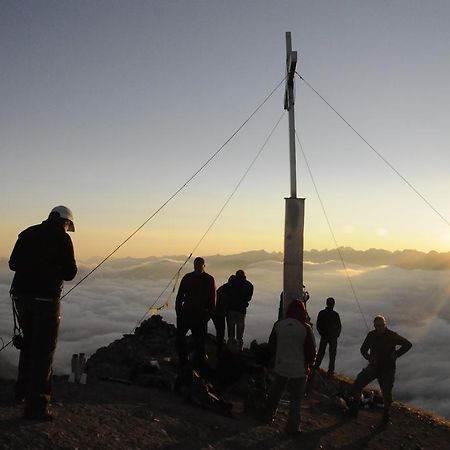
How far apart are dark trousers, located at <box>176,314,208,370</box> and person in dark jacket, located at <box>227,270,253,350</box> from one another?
4.18m

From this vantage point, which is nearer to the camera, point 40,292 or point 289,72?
point 40,292

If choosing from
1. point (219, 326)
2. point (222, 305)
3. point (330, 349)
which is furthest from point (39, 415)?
point (330, 349)

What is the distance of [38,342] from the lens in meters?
6.21

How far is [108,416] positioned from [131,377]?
10.2ft

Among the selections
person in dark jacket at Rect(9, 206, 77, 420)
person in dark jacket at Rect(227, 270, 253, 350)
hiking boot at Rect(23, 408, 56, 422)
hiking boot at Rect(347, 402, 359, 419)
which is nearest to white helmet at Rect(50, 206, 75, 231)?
person in dark jacket at Rect(9, 206, 77, 420)

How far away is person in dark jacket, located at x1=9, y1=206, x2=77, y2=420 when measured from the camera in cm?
621

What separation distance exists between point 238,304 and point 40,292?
9359 mm

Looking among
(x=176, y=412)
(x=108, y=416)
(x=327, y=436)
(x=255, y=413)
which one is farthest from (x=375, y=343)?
(x=108, y=416)

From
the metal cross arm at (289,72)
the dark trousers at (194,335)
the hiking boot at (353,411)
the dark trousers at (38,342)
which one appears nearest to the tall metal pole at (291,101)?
the metal cross arm at (289,72)

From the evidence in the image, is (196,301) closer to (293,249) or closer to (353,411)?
(293,249)

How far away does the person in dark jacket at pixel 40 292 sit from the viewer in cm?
621

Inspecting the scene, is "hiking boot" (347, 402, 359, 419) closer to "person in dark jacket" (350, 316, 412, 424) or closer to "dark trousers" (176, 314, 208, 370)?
"person in dark jacket" (350, 316, 412, 424)

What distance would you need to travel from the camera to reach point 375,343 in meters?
10.6

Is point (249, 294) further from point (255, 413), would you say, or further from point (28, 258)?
point (28, 258)
